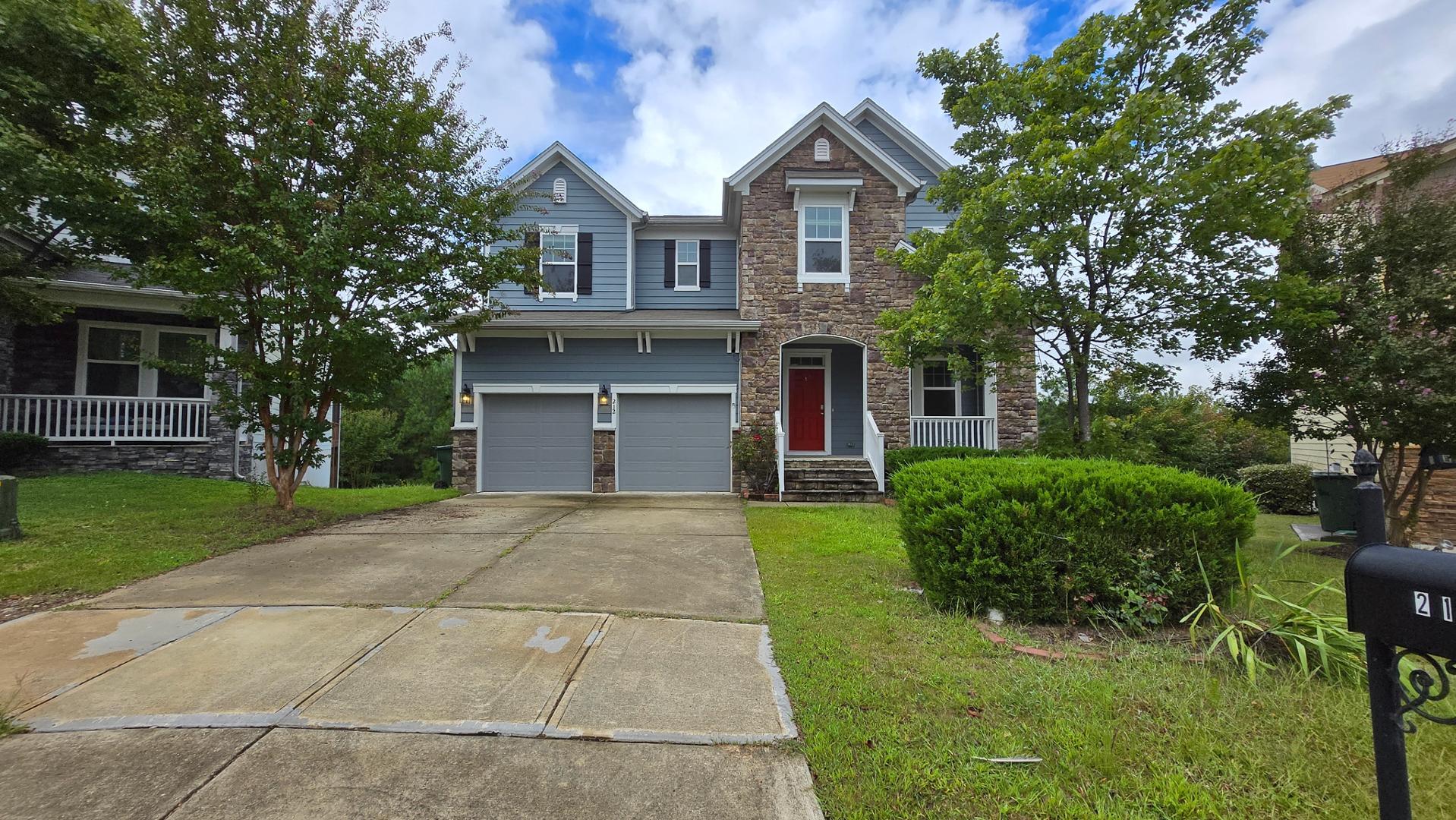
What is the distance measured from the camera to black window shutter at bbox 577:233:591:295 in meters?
13.2

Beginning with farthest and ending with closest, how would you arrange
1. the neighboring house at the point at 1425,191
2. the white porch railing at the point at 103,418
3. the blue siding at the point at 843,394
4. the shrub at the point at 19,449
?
the blue siding at the point at 843,394, the white porch railing at the point at 103,418, the shrub at the point at 19,449, the neighboring house at the point at 1425,191

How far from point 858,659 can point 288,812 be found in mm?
2638

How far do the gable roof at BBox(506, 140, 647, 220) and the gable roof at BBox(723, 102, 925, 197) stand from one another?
243 centimetres

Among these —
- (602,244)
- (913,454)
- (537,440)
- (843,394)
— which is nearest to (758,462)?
(843,394)

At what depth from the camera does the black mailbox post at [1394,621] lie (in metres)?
1.31

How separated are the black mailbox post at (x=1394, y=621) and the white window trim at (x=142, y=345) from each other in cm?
1536

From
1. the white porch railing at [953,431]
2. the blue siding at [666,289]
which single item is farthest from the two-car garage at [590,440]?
the white porch railing at [953,431]

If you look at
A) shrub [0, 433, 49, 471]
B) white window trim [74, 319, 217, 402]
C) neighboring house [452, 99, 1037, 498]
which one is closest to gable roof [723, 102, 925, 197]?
neighboring house [452, 99, 1037, 498]

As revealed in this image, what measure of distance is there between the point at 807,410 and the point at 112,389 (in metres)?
14.2

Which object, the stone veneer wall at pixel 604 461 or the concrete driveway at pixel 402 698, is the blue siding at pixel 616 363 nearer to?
the stone veneer wall at pixel 604 461

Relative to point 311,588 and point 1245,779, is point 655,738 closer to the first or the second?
point 1245,779

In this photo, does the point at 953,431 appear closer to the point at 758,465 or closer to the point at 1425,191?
the point at 758,465

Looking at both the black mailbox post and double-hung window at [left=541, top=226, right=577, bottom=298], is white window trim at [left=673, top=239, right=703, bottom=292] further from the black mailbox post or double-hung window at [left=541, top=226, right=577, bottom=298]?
the black mailbox post

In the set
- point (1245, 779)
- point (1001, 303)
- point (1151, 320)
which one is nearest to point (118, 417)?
point (1001, 303)
